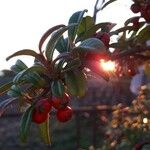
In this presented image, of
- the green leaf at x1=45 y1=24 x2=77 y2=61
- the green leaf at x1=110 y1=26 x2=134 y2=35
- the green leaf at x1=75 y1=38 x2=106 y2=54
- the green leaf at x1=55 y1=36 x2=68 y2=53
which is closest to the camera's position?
the green leaf at x1=75 y1=38 x2=106 y2=54

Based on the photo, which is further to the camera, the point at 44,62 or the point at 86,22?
the point at 86,22

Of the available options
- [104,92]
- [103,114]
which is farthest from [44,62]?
[104,92]

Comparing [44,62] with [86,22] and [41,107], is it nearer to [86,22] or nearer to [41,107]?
[41,107]

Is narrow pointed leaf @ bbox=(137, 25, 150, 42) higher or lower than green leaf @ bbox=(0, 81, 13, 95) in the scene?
higher

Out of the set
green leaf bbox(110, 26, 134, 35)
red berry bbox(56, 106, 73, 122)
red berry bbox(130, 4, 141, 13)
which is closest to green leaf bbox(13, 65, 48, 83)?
red berry bbox(56, 106, 73, 122)

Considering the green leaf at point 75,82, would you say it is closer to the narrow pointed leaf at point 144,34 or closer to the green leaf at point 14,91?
the green leaf at point 14,91

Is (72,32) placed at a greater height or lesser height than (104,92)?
greater

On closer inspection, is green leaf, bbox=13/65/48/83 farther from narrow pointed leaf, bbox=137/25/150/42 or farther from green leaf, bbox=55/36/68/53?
narrow pointed leaf, bbox=137/25/150/42

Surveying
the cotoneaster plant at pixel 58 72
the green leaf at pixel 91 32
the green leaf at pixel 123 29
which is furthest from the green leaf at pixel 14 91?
the green leaf at pixel 123 29
